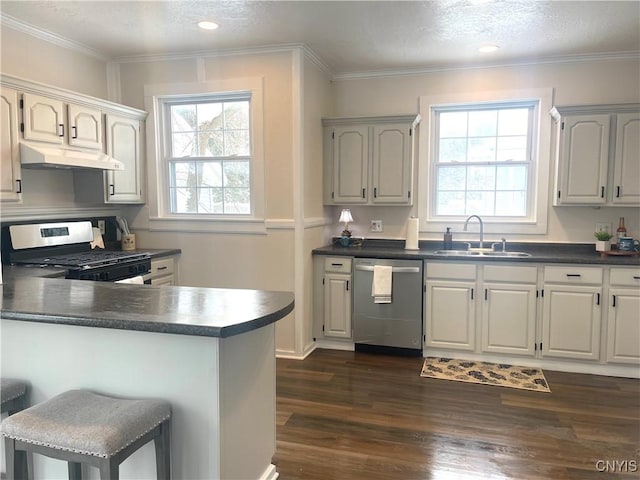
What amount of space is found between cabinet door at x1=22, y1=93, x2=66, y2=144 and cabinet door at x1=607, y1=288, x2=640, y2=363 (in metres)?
4.27

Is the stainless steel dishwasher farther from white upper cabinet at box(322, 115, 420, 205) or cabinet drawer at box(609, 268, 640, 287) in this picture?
cabinet drawer at box(609, 268, 640, 287)

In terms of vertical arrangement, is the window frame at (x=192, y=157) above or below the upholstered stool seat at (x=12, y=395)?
above

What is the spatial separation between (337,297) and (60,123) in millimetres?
2582

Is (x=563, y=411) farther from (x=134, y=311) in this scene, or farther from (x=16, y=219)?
(x=16, y=219)

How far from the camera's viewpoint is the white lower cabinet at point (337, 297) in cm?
421

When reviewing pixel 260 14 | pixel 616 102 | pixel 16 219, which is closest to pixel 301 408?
pixel 16 219

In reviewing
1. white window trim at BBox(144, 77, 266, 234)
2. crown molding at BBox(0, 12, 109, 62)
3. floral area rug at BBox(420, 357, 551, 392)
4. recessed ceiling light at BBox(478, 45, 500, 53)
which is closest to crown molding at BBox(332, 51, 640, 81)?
recessed ceiling light at BBox(478, 45, 500, 53)

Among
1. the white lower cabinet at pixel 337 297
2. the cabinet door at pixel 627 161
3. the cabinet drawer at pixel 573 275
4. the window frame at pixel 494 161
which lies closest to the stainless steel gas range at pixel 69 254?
the white lower cabinet at pixel 337 297

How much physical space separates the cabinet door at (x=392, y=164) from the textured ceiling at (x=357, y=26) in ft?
2.14

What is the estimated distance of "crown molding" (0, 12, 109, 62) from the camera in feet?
10.8

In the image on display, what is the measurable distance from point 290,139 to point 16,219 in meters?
2.13

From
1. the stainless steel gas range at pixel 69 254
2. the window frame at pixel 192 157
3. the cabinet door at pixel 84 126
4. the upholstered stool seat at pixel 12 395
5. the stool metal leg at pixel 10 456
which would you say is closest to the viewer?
the stool metal leg at pixel 10 456

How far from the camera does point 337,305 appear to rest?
13.9ft

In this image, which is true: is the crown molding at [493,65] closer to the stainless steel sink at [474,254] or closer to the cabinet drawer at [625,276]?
the stainless steel sink at [474,254]
